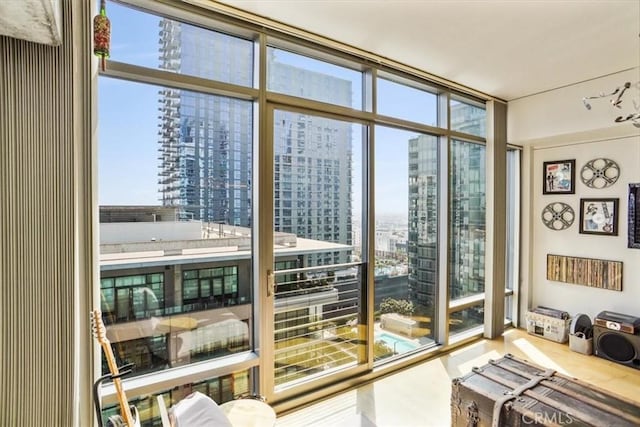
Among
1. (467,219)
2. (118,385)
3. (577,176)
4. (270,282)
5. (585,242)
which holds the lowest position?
(118,385)

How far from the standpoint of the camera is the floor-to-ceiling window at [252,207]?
6.59 ft

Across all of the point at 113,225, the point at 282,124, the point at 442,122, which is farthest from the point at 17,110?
the point at 442,122

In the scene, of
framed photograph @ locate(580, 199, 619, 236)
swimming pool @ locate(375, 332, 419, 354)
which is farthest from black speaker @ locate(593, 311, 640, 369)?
swimming pool @ locate(375, 332, 419, 354)

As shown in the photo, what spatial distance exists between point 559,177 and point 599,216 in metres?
0.63

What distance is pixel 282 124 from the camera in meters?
2.55

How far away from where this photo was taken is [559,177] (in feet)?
13.3

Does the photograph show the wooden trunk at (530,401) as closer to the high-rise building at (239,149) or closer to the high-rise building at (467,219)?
the high-rise building at (239,149)

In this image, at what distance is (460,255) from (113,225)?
11.5ft

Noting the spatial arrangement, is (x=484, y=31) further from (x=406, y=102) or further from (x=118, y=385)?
(x=118, y=385)

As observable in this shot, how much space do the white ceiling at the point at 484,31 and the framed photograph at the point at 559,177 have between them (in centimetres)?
111

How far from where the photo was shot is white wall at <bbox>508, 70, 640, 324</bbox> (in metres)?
3.41

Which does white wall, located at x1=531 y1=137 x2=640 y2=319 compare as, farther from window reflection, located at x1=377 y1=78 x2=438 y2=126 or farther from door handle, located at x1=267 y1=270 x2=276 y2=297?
door handle, located at x1=267 y1=270 x2=276 y2=297

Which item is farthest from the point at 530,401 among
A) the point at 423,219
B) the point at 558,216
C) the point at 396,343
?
the point at 558,216

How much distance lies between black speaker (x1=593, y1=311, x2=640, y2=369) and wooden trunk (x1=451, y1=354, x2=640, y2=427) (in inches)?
71.1
